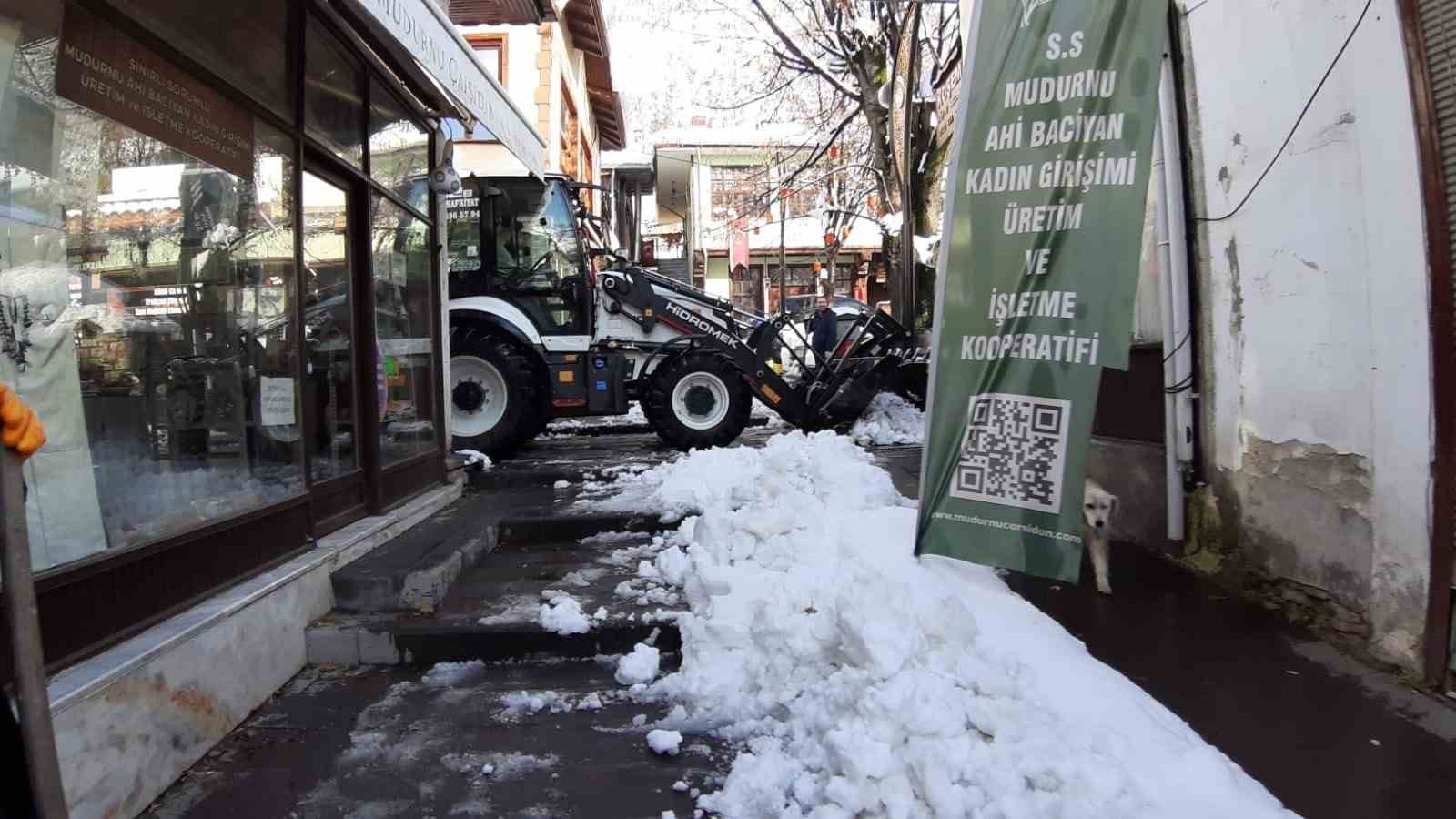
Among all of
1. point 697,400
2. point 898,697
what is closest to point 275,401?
point 898,697

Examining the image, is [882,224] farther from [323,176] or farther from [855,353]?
[323,176]

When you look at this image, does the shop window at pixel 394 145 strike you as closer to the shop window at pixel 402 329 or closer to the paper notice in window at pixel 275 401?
the shop window at pixel 402 329

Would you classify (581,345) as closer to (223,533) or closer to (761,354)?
(761,354)

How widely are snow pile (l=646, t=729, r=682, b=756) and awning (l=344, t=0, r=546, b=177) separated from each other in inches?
122

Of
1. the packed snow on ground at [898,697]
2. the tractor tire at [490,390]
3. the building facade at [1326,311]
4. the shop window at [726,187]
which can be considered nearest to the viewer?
the packed snow on ground at [898,697]

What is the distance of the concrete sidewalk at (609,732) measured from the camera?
2.59 metres

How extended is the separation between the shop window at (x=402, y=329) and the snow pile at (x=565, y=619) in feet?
6.23

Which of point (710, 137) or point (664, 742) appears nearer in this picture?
point (664, 742)

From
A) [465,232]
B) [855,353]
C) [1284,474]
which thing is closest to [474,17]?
[465,232]

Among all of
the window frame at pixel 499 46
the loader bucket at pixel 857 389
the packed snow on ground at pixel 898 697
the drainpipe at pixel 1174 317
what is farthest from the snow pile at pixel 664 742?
the window frame at pixel 499 46

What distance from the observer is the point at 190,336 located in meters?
3.54

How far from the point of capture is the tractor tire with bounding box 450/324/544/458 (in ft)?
27.7

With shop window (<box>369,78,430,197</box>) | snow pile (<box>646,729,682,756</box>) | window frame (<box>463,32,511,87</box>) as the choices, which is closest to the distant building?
window frame (<box>463,32,511,87</box>)

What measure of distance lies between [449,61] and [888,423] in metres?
6.29
